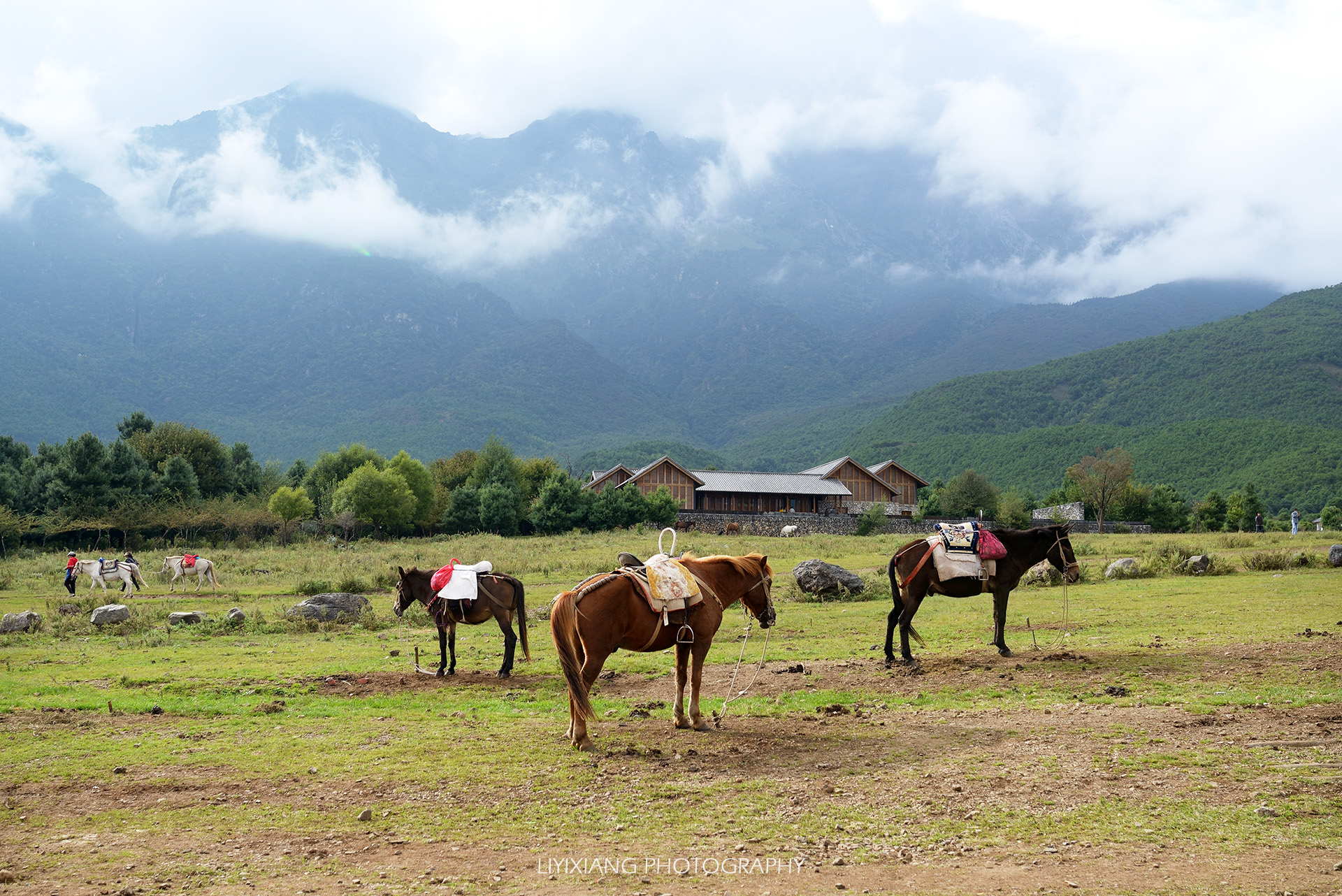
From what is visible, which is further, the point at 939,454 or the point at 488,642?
the point at 939,454

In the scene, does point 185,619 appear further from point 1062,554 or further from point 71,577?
point 1062,554

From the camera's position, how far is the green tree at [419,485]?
248 ft

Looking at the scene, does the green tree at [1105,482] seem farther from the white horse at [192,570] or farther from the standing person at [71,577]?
the standing person at [71,577]

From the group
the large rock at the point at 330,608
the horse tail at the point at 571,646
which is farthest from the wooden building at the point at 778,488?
the horse tail at the point at 571,646

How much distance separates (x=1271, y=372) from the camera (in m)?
136

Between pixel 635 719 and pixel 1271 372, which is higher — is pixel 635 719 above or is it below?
below

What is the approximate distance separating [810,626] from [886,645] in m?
6.41

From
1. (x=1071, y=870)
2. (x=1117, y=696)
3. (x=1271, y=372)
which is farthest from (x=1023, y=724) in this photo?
(x=1271, y=372)

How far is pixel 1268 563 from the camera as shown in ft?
90.4

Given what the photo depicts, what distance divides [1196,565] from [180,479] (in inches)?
2685

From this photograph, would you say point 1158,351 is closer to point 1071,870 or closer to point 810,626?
point 810,626

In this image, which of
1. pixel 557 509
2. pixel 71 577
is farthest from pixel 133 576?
pixel 557 509

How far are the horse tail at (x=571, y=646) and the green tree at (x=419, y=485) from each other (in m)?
68.7

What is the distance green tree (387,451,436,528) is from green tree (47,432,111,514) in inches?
888
